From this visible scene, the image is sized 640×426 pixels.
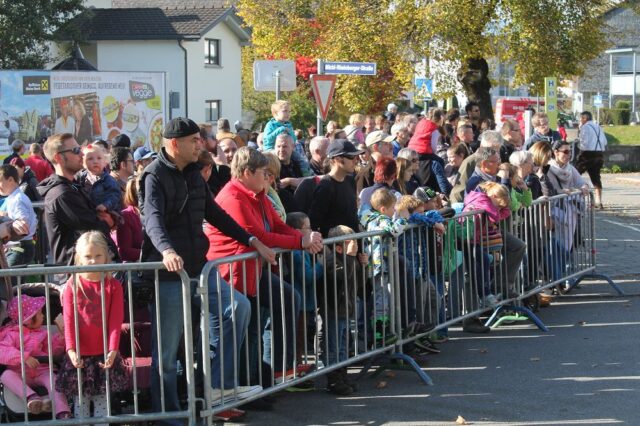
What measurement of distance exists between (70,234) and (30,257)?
2.92 meters

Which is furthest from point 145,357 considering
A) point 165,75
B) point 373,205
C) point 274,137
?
point 165,75

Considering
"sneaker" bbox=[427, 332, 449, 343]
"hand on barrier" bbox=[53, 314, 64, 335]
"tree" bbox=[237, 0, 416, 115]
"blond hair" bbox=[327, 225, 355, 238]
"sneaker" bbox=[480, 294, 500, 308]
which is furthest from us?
"tree" bbox=[237, 0, 416, 115]

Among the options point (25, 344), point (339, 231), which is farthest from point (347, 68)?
point (25, 344)

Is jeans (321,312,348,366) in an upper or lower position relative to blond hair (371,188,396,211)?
lower

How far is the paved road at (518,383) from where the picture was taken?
729 cm

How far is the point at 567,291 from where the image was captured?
12625mm

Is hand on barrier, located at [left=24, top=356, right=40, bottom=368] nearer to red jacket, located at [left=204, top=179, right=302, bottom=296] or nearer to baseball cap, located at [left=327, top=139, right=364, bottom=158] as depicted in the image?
red jacket, located at [left=204, top=179, right=302, bottom=296]

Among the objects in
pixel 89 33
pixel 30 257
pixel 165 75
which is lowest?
pixel 30 257

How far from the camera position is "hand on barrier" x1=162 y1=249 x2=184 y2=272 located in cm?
622

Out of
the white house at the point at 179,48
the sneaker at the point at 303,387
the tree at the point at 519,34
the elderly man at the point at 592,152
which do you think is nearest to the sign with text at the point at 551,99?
the elderly man at the point at 592,152

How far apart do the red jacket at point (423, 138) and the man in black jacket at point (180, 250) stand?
6.95 metres

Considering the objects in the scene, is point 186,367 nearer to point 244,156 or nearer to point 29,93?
point 244,156

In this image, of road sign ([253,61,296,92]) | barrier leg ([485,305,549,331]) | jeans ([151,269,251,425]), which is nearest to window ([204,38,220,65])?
road sign ([253,61,296,92])

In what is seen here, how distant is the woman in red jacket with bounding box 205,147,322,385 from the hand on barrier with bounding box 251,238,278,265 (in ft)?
0.49
